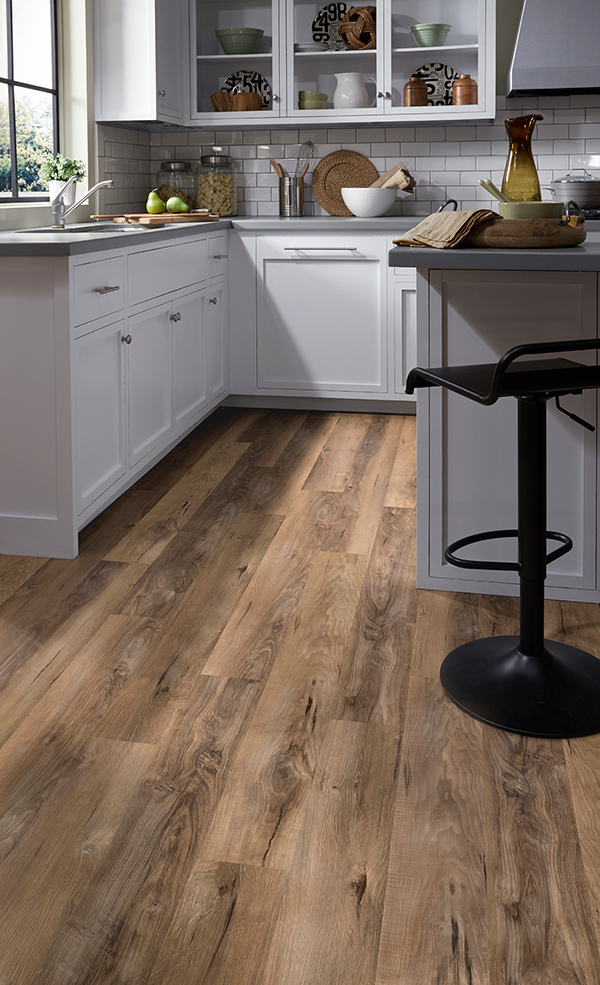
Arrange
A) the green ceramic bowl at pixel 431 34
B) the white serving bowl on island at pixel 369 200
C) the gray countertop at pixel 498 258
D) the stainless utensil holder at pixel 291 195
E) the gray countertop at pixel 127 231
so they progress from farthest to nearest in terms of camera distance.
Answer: the stainless utensil holder at pixel 291 195
the white serving bowl on island at pixel 369 200
the green ceramic bowl at pixel 431 34
the gray countertop at pixel 127 231
the gray countertop at pixel 498 258

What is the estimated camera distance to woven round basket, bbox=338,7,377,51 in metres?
4.58

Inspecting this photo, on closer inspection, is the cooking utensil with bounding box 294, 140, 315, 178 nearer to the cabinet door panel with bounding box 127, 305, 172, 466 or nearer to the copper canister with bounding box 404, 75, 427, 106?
the copper canister with bounding box 404, 75, 427, 106

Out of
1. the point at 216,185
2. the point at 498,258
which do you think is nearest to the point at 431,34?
the point at 216,185

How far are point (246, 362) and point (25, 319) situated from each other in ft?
6.95

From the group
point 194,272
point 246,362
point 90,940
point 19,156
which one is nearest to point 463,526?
point 90,940

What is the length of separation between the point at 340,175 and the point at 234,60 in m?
0.79

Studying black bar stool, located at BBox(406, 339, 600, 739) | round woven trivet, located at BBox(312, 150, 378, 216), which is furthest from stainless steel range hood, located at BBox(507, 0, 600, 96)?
black bar stool, located at BBox(406, 339, 600, 739)

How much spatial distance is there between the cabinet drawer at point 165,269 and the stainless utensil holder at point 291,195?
942 millimetres

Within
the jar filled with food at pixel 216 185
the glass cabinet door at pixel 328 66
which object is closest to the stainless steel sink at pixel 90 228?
the jar filled with food at pixel 216 185

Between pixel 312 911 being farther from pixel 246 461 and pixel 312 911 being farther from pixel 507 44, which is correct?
pixel 507 44

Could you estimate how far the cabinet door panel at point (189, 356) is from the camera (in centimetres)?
377

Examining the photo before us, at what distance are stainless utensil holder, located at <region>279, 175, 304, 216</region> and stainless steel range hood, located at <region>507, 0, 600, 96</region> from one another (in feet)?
3.86

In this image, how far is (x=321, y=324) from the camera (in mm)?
4523

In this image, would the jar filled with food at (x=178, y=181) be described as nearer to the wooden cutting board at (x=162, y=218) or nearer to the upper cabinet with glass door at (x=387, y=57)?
the wooden cutting board at (x=162, y=218)
